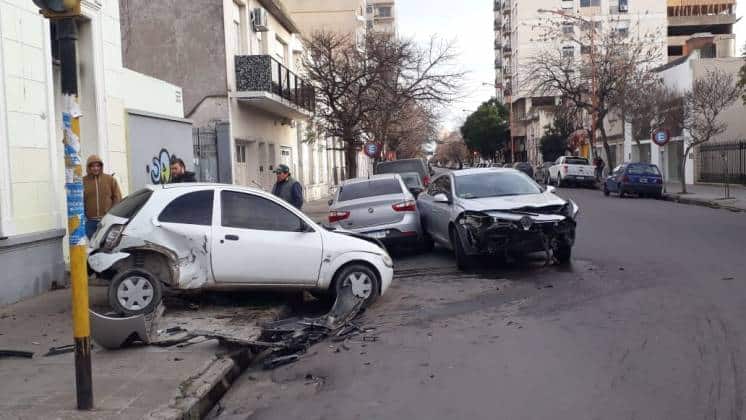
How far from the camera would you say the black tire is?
11930 mm

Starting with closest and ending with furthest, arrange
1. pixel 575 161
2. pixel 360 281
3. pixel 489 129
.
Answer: pixel 360 281 → pixel 575 161 → pixel 489 129

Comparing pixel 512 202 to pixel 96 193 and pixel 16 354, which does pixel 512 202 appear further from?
pixel 16 354

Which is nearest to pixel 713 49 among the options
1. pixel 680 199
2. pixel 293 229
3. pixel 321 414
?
pixel 680 199

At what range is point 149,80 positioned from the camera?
14414 mm

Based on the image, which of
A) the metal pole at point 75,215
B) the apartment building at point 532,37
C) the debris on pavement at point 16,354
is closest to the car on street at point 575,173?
the apartment building at point 532,37

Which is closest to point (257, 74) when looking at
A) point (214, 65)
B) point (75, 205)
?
point (214, 65)

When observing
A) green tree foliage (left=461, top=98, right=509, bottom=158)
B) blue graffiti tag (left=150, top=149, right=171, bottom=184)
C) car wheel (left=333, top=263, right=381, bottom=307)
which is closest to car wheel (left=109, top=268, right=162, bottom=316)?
car wheel (left=333, top=263, right=381, bottom=307)

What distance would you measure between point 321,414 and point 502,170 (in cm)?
879

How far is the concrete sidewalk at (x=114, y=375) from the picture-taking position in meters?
5.42

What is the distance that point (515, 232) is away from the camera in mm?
11227

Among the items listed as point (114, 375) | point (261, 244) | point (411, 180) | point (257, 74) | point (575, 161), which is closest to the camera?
point (114, 375)

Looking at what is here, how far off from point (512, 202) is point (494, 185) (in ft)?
4.13

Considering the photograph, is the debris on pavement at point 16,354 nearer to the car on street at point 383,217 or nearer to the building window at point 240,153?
the car on street at point 383,217

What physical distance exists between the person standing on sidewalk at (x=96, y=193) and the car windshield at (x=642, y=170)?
24.6 metres
